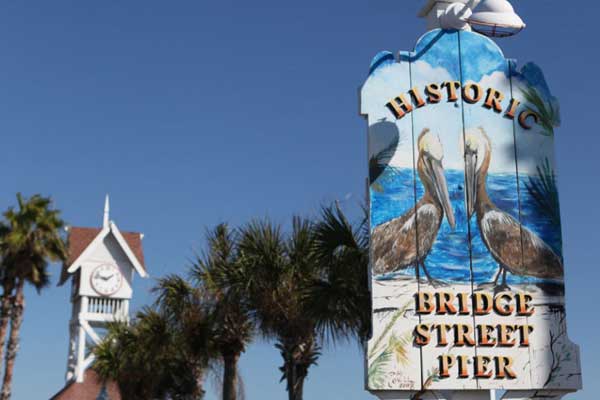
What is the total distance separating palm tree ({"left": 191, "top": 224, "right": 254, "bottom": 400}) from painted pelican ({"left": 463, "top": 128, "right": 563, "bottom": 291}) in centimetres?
624

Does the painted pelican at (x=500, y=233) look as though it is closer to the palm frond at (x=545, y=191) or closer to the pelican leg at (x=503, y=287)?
the pelican leg at (x=503, y=287)

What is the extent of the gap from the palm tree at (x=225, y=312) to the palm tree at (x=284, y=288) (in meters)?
0.79

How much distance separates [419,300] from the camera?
47.4 feet

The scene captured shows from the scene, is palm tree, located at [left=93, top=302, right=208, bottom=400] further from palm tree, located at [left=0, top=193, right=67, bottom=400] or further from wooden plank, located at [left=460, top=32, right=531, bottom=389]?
wooden plank, located at [left=460, top=32, right=531, bottom=389]

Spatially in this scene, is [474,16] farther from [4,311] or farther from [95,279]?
[95,279]

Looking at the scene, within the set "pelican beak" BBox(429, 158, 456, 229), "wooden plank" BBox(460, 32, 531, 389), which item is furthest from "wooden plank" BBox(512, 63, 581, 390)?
"pelican beak" BBox(429, 158, 456, 229)

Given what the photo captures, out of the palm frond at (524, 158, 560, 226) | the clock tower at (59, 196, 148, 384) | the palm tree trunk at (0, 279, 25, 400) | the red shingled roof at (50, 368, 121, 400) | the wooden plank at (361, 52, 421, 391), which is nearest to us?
the wooden plank at (361, 52, 421, 391)

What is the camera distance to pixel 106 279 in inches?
2073

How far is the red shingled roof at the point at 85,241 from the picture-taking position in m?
53.3

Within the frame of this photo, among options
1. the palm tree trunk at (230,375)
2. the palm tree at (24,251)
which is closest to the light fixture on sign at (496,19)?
the palm tree trunk at (230,375)

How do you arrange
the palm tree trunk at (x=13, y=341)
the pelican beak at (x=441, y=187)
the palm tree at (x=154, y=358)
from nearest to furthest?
the pelican beak at (x=441, y=187), the palm tree at (x=154, y=358), the palm tree trunk at (x=13, y=341)

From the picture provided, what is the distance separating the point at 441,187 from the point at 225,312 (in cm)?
711

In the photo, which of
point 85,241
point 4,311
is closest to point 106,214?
point 85,241

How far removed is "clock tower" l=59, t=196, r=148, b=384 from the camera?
2000 inches
